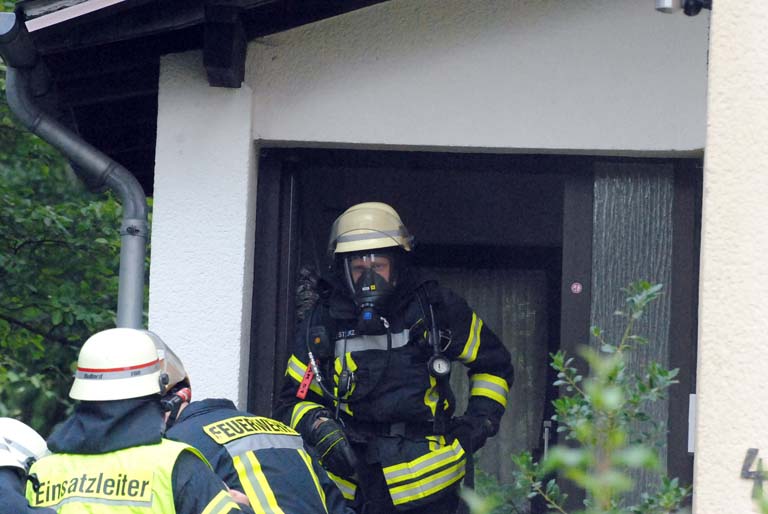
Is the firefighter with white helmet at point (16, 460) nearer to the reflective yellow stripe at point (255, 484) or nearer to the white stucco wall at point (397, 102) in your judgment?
the reflective yellow stripe at point (255, 484)

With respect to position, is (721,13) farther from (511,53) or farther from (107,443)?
(511,53)

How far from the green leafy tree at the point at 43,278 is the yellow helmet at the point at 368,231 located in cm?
382

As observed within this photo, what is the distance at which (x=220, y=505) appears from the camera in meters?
2.87

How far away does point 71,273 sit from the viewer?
9.50 m

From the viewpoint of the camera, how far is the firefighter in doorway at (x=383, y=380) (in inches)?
189

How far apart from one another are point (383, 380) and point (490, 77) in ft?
4.39

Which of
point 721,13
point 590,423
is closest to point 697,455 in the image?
point 590,423

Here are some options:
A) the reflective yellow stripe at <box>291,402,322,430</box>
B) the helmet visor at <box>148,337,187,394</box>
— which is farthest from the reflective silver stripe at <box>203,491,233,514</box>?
the reflective yellow stripe at <box>291,402,322,430</box>

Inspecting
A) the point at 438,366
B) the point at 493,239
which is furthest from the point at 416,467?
the point at 493,239

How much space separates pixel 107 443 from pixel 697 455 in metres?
1.40

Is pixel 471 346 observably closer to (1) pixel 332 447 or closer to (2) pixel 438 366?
(2) pixel 438 366

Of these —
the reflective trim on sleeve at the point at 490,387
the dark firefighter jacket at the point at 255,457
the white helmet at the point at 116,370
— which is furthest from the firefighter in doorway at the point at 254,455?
the reflective trim on sleeve at the point at 490,387

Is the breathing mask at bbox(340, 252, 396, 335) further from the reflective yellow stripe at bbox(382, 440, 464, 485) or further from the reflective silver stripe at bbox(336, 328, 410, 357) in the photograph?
the reflective yellow stripe at bbox(382, 440, 464, 485)

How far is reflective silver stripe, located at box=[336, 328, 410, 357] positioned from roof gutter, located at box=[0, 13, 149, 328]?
826mm
